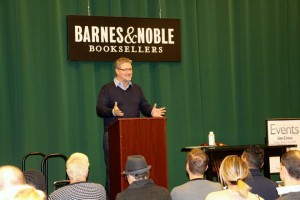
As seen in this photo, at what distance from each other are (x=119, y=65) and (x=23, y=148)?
1904 mm

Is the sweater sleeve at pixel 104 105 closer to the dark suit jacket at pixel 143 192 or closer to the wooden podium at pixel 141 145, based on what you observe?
the wooden podium at pixel 141 145

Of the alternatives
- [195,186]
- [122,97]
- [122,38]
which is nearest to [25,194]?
[195,186]

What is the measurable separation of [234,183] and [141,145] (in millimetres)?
1576

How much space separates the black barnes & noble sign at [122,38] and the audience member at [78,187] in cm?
313

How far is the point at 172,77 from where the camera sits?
24.0 ft

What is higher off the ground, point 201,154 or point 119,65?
point 119,65

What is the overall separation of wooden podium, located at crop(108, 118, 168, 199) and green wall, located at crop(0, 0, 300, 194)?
6.51 feet

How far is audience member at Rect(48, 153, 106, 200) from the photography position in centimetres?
344

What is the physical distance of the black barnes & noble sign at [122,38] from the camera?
6621 mm

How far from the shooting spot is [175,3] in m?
7.36

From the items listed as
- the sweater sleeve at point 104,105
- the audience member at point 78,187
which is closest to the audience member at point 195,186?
the audience member at point 78,187

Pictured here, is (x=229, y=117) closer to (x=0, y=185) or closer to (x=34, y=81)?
(x=34, y=81)

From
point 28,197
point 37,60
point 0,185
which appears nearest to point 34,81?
point 37,60

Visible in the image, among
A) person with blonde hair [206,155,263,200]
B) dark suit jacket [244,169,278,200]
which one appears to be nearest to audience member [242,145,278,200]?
dark suit jacket [244,169,278,200]
